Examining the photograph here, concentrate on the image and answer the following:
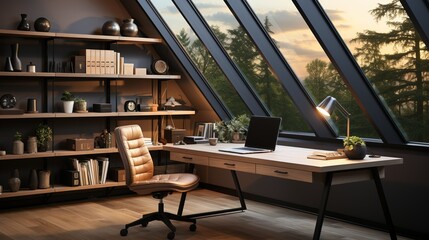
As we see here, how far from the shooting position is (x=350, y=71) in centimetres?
563

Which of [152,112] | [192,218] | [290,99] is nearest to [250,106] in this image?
[290,99]

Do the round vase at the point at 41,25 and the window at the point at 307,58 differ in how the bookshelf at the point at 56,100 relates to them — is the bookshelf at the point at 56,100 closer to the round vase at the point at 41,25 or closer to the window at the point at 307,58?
the round vase at the point at 41,25

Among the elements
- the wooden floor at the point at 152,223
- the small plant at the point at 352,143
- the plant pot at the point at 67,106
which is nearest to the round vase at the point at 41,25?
the plant pot at the point at 67,106

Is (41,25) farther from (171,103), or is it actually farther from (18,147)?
(171,103)

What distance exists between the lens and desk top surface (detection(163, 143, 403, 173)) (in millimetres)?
4789

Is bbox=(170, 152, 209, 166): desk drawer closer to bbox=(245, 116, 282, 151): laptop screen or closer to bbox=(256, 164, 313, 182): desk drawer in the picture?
bbox=(245, 116, 282, 151): laptop screen

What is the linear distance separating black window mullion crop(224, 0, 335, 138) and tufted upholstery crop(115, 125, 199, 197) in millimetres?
1467

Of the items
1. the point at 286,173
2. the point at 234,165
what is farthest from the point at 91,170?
the point at 286,173

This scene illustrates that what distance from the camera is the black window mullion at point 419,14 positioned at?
15.2 feet

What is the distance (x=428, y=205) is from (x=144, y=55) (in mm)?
4040

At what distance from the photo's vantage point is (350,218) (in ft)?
20.0

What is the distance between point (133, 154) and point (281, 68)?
183 centimetres

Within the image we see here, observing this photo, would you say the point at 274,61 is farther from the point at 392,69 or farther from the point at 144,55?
the point at 144,55

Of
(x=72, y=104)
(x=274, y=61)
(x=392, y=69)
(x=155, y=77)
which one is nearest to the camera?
(x=392, y=69)
